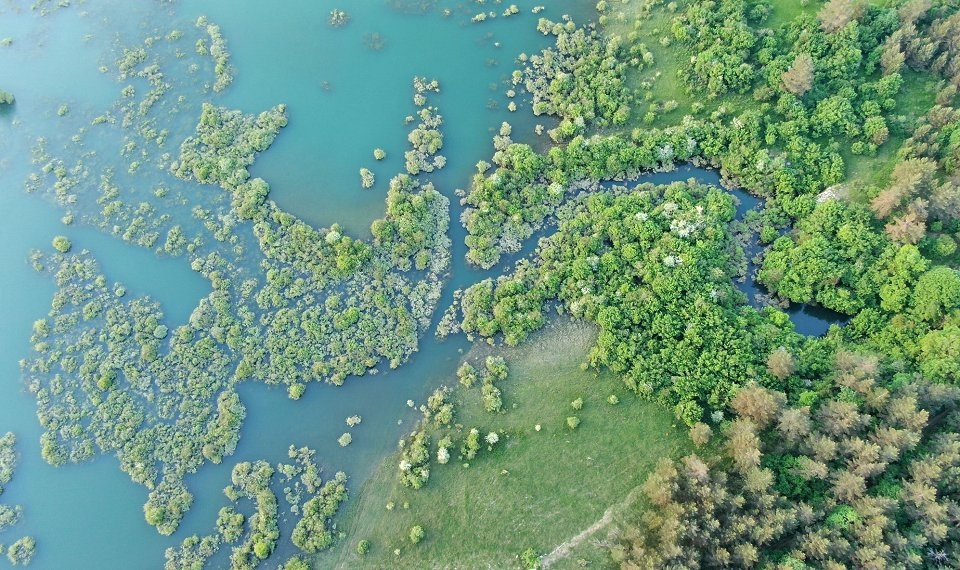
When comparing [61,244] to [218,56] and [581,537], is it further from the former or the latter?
[581,537]

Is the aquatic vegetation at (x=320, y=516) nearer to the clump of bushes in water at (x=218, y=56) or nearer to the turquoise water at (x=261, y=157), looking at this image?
the turquoise water at (x=261, y=157)

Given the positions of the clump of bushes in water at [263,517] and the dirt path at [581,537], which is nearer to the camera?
the dirt path at [581,537]

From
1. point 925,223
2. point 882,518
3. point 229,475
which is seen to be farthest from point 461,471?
point 925,223

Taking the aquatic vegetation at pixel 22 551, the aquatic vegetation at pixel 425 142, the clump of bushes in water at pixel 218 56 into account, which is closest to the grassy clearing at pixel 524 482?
the aquatic vegetation at pixel 425 142

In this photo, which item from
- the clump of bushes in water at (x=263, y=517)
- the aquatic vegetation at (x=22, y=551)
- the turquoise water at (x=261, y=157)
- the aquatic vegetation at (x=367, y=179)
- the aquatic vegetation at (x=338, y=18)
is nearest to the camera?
the clump of bushes in water at (x=263, y=517)

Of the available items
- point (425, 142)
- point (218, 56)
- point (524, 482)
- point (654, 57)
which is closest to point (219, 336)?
point (425, 142)

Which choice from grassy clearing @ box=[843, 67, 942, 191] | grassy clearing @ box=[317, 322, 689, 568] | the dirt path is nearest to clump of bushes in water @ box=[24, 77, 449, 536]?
grassy clearing @ box=[317, 322, 689, 568]
